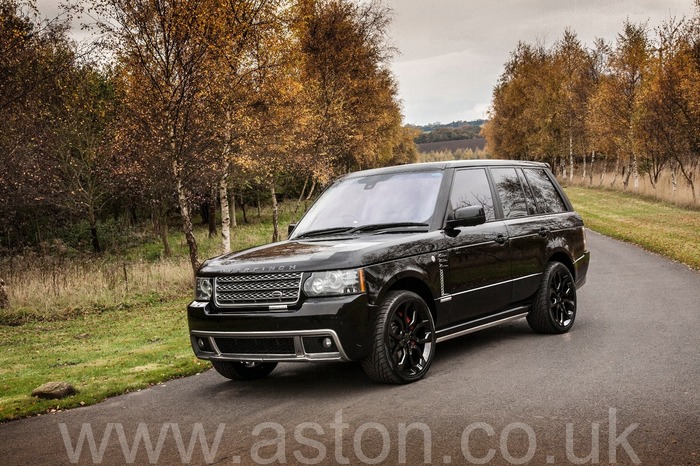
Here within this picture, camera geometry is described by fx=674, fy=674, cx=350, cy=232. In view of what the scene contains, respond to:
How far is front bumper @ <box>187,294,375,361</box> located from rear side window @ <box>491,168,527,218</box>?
2.93 m

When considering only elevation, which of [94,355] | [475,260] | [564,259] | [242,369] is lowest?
[94,355]

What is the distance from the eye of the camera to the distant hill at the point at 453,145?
488 feet

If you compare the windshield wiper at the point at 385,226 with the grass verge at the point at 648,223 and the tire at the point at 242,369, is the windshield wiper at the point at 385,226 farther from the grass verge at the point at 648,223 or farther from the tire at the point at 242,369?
the grass verge at the point at 648,223

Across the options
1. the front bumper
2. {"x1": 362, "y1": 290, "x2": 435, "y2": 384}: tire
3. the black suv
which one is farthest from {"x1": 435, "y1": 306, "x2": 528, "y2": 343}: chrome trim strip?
the front bumper

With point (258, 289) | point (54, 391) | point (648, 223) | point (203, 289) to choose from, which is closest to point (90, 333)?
point (54, 391)

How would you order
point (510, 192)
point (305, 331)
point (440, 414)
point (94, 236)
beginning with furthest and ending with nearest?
point (94, 236) < point (510, 192) < point (305, 331) < point (440, 414)

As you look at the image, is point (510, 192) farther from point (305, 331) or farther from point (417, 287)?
point (305, 331)

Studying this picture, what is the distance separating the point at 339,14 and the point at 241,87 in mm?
12680

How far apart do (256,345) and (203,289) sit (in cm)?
83

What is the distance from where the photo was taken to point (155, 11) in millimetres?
15234

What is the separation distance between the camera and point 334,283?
18.8ft

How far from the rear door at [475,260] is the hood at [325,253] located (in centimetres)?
43

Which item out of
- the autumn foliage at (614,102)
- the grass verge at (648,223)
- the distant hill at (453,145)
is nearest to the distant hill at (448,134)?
the distant hill at (453,145)

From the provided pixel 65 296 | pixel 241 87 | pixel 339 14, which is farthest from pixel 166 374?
pixel 339 14
